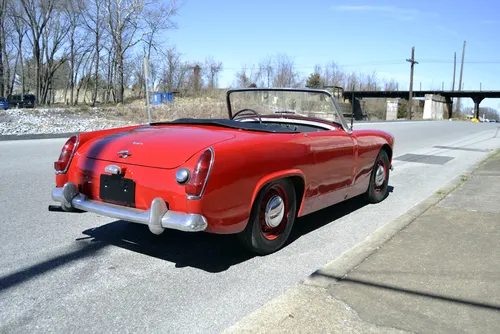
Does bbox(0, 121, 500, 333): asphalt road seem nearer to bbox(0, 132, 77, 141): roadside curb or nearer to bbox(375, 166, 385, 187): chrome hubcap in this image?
bbox(375, 166, 385, 187): chrome hubcap

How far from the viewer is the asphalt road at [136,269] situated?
2779 millimetres

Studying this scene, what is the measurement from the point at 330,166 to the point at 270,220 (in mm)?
1019

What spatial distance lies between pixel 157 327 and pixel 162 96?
35.2 metres

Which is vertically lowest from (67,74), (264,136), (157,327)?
(157,327)

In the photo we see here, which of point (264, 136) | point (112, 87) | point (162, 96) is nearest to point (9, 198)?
point (264, 136)

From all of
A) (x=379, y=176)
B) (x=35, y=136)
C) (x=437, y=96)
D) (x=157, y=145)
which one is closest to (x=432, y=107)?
(x=437, y=96)

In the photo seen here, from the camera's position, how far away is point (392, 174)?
8820 mm

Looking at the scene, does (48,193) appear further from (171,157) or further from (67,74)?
(67,74)

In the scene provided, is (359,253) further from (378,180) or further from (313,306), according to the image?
(378,180)

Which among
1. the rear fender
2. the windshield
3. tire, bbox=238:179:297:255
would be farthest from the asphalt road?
the windshield

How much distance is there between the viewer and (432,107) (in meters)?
72.7

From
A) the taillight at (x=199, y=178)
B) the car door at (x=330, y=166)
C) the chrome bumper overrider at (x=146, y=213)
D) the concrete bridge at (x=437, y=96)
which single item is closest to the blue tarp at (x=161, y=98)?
the car door at (x=330, y=166)

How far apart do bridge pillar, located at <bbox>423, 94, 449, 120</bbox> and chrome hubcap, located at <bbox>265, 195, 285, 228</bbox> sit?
7394cm

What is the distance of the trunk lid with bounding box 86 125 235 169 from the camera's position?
3.50 m
